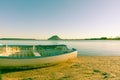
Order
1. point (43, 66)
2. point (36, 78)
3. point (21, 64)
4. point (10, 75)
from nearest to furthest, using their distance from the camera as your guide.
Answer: point (36, 78) < point (10, 75) < point (21, 64) < point (43, 66)

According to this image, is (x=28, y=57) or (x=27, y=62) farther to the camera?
(x=27, y=62)

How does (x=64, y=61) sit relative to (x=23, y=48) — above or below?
below

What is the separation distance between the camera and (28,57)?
1280 centimetres

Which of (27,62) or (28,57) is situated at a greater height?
(28,57)

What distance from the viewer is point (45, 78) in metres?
10.8

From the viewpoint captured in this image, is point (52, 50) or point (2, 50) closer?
point (2, 50)

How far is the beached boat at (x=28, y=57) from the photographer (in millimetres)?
12258

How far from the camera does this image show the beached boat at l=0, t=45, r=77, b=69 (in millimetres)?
12258

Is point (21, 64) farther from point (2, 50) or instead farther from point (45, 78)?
point (2, 50)

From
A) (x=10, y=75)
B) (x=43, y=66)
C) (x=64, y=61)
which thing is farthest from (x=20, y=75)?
(x=64, y=61)

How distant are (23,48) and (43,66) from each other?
6396mm

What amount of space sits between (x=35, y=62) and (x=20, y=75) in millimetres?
1960

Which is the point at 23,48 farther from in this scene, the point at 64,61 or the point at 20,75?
the point at 20,75

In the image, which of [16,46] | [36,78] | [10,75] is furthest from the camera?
[16,46]
